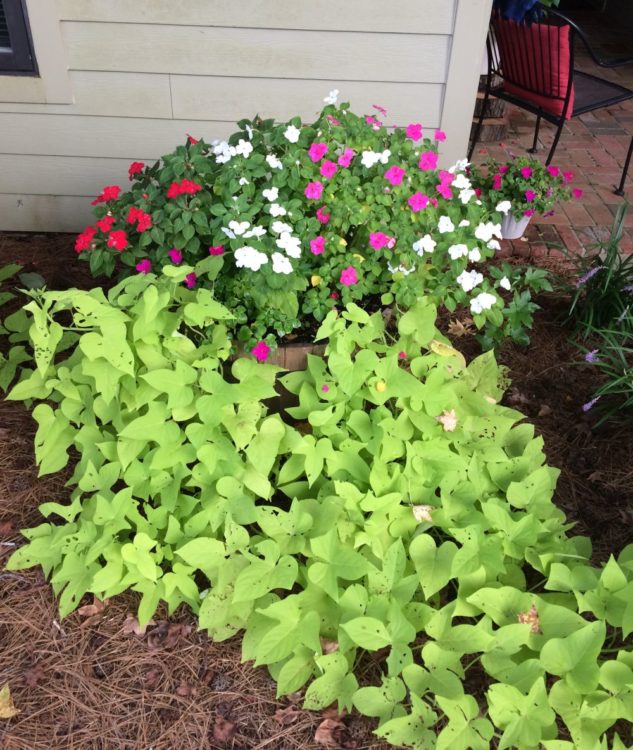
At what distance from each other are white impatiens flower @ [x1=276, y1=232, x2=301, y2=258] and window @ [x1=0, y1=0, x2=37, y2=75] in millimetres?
1567

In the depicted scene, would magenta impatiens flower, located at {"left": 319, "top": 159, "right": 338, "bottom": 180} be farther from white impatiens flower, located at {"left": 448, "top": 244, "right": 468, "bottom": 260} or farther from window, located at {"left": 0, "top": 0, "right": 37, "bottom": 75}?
window, located at {"left": 0, "top": 0, "right": 37, "bottom": 75}

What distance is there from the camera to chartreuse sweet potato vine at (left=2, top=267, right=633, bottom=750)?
146 centimetres

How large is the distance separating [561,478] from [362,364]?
0.80 m

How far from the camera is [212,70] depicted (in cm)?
265

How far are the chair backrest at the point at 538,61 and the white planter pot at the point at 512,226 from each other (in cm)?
62

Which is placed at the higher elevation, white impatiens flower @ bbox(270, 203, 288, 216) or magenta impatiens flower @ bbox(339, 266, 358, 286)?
A: white impatiens flower @ bbox(270, 203, 288, 216)

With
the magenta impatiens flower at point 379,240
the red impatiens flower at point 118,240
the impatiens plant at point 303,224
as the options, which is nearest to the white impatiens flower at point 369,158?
the impatiens plant at point 303,224

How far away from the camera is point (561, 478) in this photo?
2.15m

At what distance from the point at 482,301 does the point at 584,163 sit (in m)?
2.46

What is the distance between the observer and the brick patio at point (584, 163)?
3295 millimetres

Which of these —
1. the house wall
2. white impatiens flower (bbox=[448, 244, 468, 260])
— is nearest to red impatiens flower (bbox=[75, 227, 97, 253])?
the house wall

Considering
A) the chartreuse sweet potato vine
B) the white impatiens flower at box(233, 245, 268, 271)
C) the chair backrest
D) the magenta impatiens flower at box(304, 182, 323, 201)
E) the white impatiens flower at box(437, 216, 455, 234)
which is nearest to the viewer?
the chartreuse sweet potato vine

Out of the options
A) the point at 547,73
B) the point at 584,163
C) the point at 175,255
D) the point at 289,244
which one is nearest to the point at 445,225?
the point at 289,244

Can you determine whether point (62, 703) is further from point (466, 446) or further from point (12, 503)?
point (466, 446)
